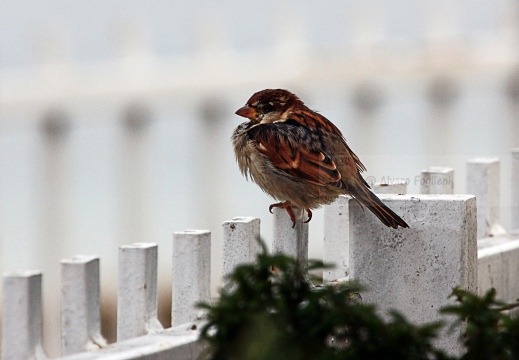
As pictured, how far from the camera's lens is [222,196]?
42.7 feet

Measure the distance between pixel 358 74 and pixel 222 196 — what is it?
2.27 m

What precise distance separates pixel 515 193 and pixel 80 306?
10.2 ft

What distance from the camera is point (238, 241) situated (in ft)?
12.5

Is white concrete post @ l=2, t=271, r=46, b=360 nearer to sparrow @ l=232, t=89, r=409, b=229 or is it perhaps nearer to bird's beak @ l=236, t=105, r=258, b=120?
sparrow @ l=232, t=89, r=409, b=229

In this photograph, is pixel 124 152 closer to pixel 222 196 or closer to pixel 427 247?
pixel 222 196

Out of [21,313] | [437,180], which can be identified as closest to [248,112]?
[437,180]

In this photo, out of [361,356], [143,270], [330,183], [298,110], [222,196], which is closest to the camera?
[361,356]

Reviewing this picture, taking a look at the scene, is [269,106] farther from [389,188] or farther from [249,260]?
[249,260]

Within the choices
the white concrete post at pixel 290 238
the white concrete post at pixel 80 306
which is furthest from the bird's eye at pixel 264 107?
the white concrete post at pixel 80 306

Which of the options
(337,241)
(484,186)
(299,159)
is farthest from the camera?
(484,186)

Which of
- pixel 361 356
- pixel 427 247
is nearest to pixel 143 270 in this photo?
pixel 427 247

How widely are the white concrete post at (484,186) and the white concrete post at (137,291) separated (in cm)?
249

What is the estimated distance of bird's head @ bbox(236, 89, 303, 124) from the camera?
5102 millimetres

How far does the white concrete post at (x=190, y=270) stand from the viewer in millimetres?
3764
